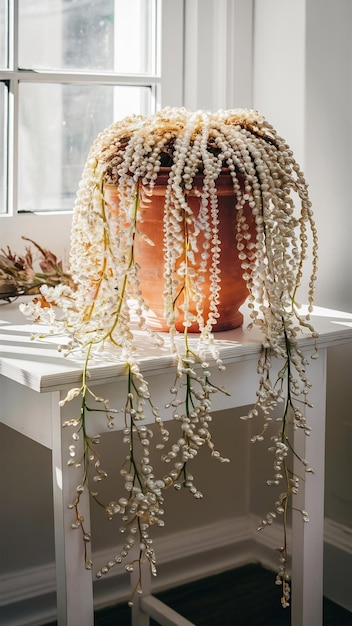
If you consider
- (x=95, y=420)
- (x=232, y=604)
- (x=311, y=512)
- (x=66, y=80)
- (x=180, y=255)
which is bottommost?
(x=232, y=604)

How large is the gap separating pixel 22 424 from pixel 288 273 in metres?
0.46

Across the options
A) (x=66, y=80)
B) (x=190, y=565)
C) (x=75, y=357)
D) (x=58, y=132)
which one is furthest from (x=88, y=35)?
(x=190, y=565)

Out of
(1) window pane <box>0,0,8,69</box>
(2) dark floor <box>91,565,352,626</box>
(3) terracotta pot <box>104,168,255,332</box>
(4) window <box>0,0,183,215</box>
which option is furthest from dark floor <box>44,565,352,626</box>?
(1) window pane <box>0,0,8,69</box>

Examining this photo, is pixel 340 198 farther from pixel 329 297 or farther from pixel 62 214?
pixel 62 214

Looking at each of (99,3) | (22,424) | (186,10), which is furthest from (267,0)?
(22,424)

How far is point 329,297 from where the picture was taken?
6.06ft

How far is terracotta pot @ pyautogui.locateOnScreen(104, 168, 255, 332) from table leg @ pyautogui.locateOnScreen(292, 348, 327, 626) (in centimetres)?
20

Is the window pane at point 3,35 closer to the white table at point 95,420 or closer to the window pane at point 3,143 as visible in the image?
the window pane at point 3,143

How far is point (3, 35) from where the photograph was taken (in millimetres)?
1676

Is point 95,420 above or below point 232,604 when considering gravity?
above

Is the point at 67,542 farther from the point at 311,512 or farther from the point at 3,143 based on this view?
the point at 3,143

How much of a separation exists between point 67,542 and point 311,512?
1.65 feet

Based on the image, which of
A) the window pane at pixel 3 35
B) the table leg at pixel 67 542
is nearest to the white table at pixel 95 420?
the table leg at pixel 67 542

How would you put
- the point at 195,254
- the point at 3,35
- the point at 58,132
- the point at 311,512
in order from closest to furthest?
the point at 195,254
the point at 311,512
the point at 3,35
the point at 58,132
